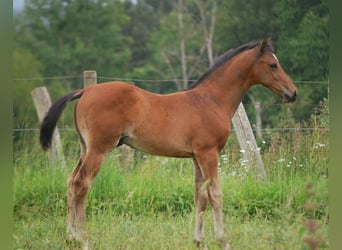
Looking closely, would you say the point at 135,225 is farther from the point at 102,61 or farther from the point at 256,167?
the point at 102,61

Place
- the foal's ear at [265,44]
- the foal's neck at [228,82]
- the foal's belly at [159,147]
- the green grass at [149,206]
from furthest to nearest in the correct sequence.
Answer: the foal's neck at [228,82] < the foal's ear at [265,44] < the foal's belly at [159,147] < the green grass at [149,206]

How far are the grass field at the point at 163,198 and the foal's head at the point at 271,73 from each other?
0.72 meters

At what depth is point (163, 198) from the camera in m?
4.92

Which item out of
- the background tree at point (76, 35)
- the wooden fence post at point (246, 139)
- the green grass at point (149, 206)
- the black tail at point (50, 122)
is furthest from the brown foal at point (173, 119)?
the background tree at point (76, 35)

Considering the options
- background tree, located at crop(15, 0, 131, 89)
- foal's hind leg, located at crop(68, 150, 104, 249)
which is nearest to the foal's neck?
foal's hind leg, located at crop(68, 150, 104, 249)

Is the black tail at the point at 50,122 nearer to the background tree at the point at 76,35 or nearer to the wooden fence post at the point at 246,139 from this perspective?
the wooden fence post at the point at 246,139

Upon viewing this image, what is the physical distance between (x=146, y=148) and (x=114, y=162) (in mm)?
1474

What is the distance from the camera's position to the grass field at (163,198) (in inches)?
148

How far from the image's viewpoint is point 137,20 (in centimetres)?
2973

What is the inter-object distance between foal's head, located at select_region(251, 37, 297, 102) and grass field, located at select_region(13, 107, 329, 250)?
724mm

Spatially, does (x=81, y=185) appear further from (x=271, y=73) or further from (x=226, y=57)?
(x=271, y=73)

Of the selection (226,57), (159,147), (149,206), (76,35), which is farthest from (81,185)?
(76,35)

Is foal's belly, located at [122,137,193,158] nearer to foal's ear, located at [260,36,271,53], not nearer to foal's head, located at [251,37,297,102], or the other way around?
foal's head, located at [251,37,297,102]

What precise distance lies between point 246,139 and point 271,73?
4.56 feet
